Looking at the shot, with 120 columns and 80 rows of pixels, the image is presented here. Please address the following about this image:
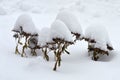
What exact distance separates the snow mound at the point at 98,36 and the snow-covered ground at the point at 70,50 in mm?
279

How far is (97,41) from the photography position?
498 centimetres

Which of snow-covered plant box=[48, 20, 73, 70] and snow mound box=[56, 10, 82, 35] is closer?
snow-covered plant box=[48, 20, 73, 70]

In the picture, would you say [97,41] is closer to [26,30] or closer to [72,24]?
[72,24]

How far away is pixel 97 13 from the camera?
26.2ft

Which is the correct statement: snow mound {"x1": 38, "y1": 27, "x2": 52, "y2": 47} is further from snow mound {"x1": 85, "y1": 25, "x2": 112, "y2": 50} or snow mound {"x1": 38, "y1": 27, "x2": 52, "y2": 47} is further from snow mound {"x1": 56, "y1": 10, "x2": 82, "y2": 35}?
snow mound {"x1": 85, "y1": 25, "x2": 112, "y2": 50}

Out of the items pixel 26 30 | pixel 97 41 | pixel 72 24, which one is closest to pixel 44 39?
pixel 26 30

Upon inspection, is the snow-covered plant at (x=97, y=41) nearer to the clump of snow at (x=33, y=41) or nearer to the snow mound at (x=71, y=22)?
the snow mound at (x=71, y=22)

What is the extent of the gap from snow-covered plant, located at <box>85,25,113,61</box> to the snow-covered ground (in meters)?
0.17

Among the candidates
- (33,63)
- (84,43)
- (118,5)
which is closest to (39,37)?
(33,63)

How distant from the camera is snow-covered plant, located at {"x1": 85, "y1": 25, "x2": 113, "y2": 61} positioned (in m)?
4.95

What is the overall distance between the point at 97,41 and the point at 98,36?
9 centimetres

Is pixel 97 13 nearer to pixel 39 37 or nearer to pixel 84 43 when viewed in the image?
pixel 84 43

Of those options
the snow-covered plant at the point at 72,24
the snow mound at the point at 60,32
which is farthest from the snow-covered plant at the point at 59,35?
the snow-covered plant at the point at 72,24

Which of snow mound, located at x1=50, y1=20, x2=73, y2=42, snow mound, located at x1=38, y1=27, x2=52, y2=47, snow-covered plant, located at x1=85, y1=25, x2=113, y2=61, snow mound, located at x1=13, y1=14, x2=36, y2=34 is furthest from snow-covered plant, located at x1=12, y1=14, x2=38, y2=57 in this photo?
snow-covered plant, located at x1=85, y1=25, x2=113, y2=61
